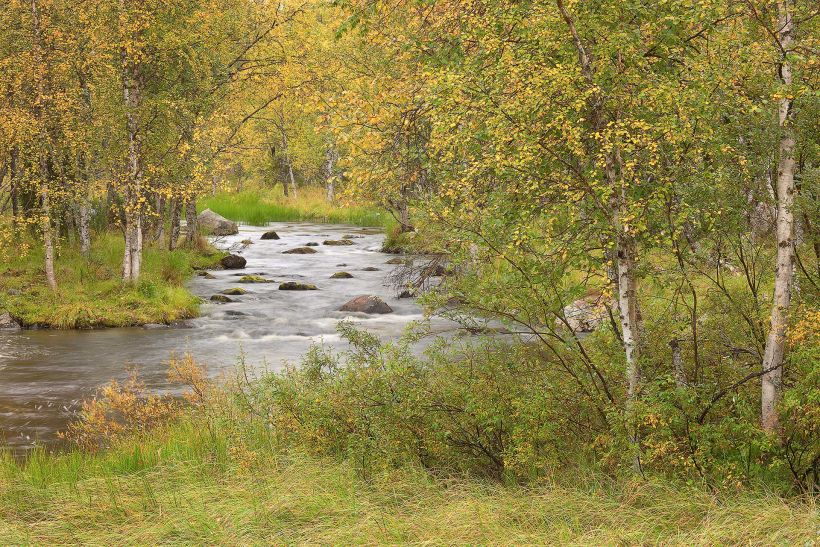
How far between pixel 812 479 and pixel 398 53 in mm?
7923

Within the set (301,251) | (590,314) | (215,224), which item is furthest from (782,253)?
(215,224)

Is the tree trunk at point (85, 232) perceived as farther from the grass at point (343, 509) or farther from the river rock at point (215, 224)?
the grass at point (343, 509)

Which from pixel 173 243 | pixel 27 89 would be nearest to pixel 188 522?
pixel 27 89

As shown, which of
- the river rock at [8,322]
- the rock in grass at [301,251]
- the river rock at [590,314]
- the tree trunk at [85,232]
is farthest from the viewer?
the rock in grass at [301,251]

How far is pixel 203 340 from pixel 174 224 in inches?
439

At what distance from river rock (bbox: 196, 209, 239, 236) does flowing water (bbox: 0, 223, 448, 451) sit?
7.98m

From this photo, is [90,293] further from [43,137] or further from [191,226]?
[191,226]

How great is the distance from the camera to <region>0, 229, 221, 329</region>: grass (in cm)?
2172

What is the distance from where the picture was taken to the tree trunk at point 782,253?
7582 millimetres

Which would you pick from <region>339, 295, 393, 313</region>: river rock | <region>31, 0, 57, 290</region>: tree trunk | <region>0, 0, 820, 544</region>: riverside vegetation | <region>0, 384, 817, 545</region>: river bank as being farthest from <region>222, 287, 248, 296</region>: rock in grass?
<region>0, 384, 817, 545</region>: river bank

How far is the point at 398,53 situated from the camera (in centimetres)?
1194

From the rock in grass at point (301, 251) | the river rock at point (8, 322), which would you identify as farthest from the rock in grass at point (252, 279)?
the river rock at point (8, 322)

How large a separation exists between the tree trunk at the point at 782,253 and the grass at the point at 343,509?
98 cm

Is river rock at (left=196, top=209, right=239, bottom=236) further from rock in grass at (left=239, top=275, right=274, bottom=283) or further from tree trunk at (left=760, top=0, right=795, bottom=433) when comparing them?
tree trunk at (left=760, top=0, right=795, bottom=433)
